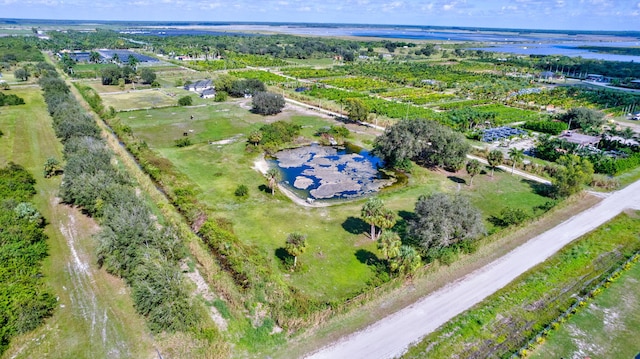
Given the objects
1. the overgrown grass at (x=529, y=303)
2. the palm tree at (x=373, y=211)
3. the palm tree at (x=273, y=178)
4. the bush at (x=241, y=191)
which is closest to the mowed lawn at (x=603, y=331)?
the overgrown grass at (x=529, y=303)

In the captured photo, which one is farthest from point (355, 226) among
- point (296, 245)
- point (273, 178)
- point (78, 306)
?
point (78, 306)

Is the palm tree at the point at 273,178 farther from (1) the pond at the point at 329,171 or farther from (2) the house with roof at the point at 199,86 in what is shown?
(2) the house with roof at the point at 199,86

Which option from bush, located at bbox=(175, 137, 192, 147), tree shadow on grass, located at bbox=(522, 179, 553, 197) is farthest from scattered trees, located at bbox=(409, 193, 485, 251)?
bush, located at bbox=(175, 137, 192, 147)

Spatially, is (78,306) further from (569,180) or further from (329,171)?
(569,180)

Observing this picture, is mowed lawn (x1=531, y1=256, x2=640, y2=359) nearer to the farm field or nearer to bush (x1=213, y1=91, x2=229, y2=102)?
bush (x1=213, y1=91, x2=229, y2=102)

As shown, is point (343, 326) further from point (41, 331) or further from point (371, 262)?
point (41, 331)
